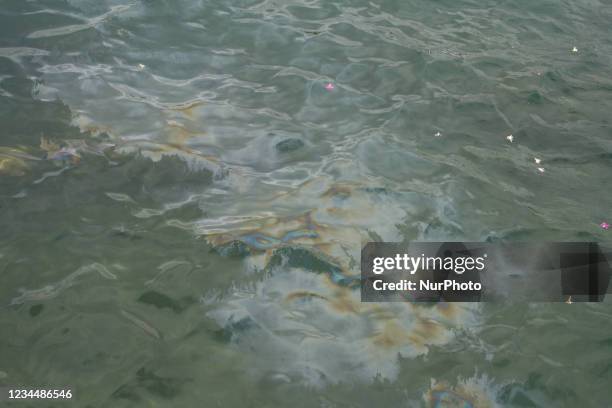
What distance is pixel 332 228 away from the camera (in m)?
4.12

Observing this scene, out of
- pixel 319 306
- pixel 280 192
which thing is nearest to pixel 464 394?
pixel 319 306

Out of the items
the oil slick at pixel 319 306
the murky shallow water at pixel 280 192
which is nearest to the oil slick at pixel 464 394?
the murky shallow water at pixel 280 192

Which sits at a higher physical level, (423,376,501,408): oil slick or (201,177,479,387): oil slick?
(201,177,479,387): oil slick

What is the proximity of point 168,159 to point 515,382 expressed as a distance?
9.46 ft

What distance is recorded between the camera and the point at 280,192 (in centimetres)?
440

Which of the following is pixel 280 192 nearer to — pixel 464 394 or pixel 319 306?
pixel 319 306

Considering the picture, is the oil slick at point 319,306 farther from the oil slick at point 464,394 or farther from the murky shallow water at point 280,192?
the oil slick at point 464,394

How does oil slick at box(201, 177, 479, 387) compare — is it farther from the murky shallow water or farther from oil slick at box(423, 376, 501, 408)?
oil slick at box(423, 376, 501, 408)

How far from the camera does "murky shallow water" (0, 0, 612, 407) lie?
3.20m

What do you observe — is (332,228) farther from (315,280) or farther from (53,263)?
(53,263)

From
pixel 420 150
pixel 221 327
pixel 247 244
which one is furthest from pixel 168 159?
pixel 420 150

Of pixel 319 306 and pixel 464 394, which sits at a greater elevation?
pixel 319 306

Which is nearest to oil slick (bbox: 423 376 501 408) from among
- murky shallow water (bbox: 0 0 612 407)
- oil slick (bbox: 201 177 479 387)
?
murky shallow water (bbox: 0 0 612 407)

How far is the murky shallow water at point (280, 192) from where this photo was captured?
3.20 meters
